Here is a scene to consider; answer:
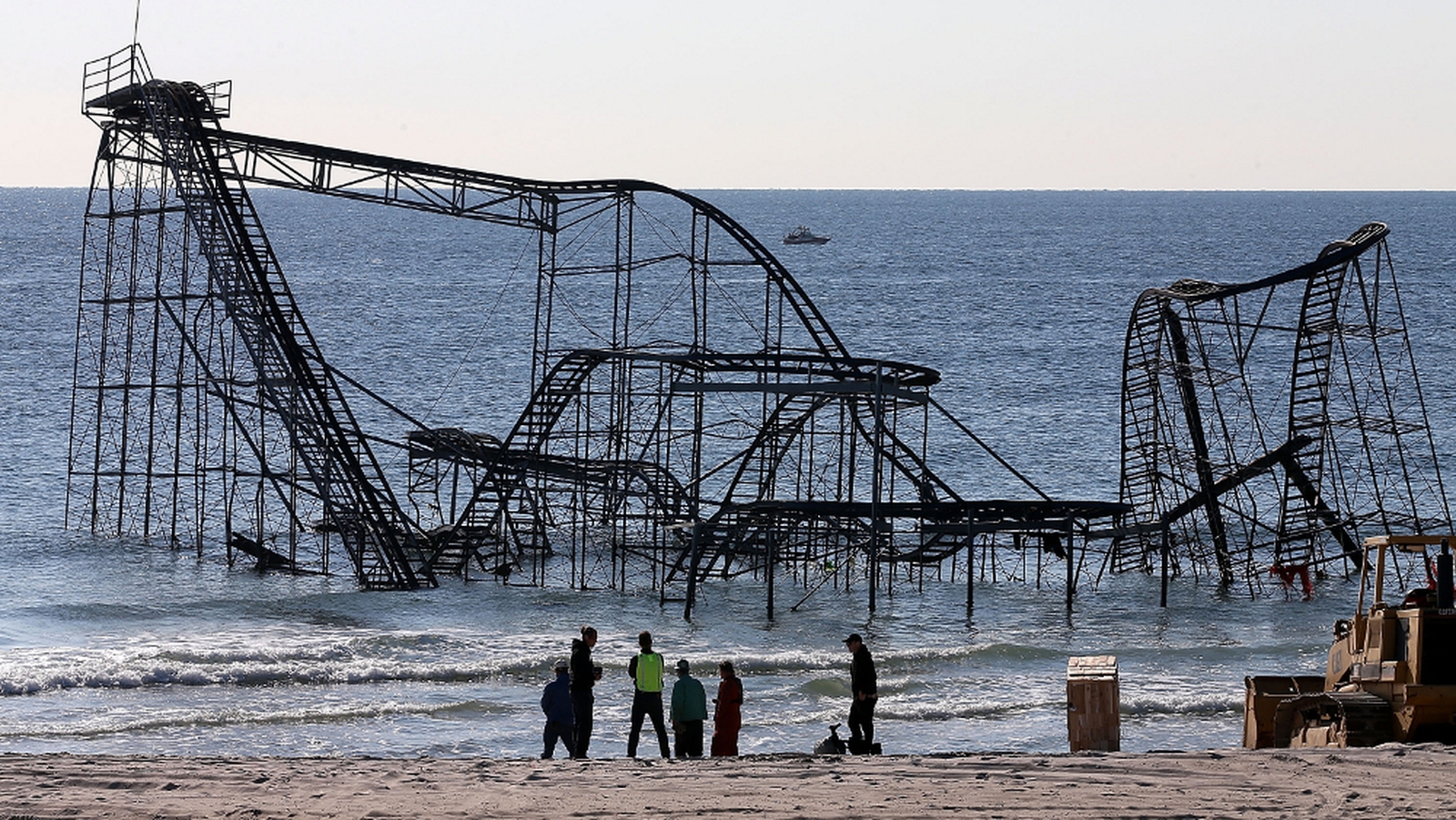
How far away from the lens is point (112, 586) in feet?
122

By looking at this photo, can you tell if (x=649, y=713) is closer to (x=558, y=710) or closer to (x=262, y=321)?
(x=558, y=710)

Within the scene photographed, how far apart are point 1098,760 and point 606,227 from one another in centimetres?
16204

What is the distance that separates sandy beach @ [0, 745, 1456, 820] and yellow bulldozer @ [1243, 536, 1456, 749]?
0.64 metres

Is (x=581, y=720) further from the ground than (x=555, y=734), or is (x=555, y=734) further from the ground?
(x=581, y=720)

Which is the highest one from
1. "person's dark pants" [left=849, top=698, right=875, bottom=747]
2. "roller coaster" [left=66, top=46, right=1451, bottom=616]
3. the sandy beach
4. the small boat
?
the small boat

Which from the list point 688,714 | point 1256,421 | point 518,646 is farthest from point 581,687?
point 1256,421

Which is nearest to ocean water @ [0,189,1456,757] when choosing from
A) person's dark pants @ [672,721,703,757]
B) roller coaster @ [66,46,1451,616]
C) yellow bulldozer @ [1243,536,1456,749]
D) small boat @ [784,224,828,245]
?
roller coaster @ [66,46,1451,616]

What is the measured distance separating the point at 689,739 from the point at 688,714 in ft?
1.01

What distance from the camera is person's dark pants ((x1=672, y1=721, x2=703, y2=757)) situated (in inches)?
717

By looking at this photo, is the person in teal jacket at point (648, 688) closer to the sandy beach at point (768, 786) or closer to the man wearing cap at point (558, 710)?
the man wearing cap at point (558, 710)

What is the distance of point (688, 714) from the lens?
714 inches

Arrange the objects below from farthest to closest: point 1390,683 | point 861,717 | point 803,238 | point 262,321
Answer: point 803,238 < point 262,321 < point 861,717 < point 1390,683

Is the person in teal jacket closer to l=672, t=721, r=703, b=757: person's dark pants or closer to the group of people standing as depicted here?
the group of people standing

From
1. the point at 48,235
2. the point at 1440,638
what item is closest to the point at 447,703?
the point at 1440,638
